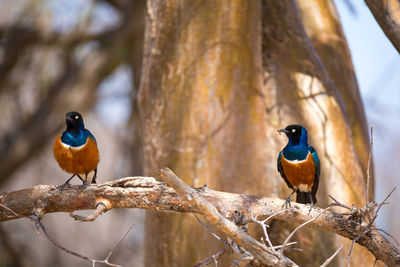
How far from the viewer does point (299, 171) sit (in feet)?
11.7

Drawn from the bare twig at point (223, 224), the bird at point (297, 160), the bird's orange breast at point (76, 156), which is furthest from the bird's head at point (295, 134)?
the bird's orange breast at point (76, 156)

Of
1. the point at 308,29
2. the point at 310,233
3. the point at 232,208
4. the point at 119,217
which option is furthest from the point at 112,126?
the point at 232,208

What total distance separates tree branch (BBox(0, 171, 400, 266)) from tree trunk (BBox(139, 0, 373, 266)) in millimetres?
1331

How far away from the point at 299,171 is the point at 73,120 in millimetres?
1715

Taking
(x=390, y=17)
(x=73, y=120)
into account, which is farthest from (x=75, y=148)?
(x=390, y=17)

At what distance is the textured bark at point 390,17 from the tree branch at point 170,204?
5.13 feet

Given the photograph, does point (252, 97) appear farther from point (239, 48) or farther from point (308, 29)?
point (308, 29)

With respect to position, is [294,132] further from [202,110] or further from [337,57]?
[337,57]

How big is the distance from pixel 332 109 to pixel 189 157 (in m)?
1.52

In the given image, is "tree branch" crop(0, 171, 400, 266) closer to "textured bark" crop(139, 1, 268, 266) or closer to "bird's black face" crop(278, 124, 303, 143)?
"bird's black face" crop(278, 124, 303, 143)

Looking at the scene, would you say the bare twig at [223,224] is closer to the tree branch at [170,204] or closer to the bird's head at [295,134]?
the tree branch at [170,204]

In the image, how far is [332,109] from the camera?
5047mm

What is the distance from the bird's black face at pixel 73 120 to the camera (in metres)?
3.79

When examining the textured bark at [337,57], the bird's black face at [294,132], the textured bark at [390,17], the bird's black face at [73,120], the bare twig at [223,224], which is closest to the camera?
the bare twig at [223,224]
